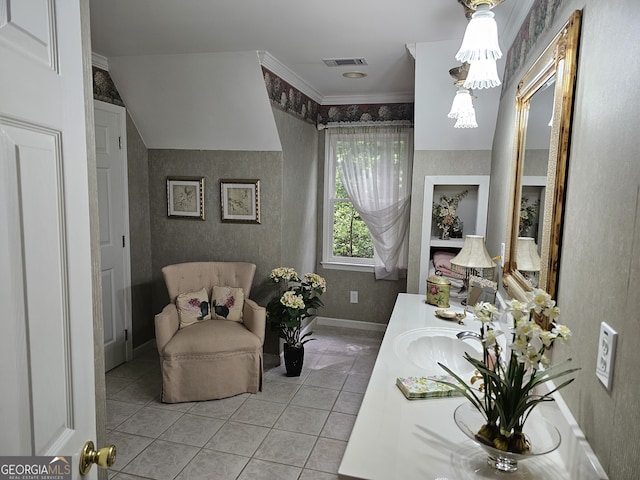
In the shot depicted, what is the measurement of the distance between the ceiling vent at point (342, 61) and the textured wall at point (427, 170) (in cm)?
83

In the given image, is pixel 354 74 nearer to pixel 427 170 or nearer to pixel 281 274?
pixel 427 170

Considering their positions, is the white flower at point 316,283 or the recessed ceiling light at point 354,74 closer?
the recessed ceiling light at point 354,74

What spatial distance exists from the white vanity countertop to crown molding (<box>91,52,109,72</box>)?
10.4 ft

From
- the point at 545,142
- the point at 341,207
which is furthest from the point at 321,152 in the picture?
the point at 545,142

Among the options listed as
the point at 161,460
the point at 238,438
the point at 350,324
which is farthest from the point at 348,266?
the point at 161,460

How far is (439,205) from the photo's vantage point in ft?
11.3

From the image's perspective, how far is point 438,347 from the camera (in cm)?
218

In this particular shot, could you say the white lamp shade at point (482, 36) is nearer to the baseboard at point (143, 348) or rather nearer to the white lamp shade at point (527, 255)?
the white lamp shade at point (527, 255)

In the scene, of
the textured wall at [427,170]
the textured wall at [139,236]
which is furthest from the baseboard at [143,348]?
the textured wall at [427,170]

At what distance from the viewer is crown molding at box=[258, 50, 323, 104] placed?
3055 mm

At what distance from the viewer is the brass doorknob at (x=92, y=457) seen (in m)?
0.84

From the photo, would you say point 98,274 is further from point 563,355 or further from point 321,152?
point 321,152

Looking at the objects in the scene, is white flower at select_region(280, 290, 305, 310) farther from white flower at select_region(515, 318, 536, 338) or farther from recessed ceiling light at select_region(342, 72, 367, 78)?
white flower at select_region(515, 318, 536, 338)

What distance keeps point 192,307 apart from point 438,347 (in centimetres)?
194
